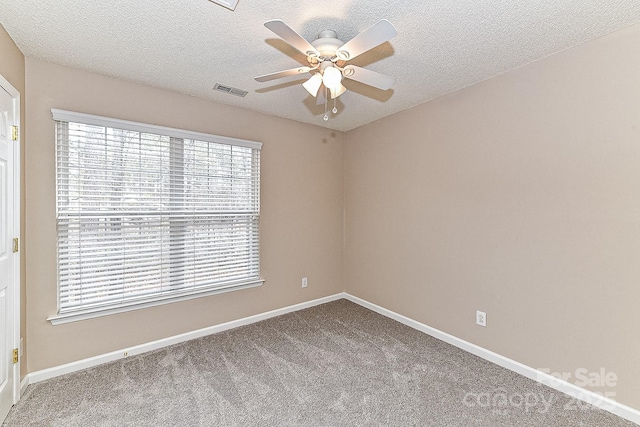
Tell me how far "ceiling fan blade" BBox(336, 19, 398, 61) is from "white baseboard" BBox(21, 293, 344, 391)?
9.31ft

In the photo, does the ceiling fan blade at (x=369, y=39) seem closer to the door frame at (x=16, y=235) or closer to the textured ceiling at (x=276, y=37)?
the textured ceiling at (x=276, y=37)

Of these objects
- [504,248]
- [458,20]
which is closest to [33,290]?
[458,20]

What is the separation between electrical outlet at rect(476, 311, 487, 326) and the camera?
2.57 metres

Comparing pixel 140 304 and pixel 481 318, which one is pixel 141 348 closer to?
pixel 140 304

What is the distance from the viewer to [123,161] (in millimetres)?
2518

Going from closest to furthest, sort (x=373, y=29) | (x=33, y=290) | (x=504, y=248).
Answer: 1. (x=373, y=29)
2. (x=33, y=290)
3. (x=504, y=248)

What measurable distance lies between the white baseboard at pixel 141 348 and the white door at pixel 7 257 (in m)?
0.27

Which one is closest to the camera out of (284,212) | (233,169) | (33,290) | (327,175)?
(33,290)

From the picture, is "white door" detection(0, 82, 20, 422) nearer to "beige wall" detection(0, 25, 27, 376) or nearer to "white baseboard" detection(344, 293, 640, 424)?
"beige wall" detection(0, 25, 27, 376)

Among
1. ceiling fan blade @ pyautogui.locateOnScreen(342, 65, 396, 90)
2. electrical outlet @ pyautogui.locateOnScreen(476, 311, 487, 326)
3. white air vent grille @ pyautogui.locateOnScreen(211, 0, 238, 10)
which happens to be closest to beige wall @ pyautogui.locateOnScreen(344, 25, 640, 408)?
electrical outlet @ pyautogui.locateOnScreen(476, 311, 487, 326)

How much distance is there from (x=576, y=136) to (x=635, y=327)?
1.31 meters

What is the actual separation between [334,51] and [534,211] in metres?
1.95

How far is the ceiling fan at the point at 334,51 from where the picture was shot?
1.43 m

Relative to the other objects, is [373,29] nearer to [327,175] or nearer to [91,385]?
[327,175]
